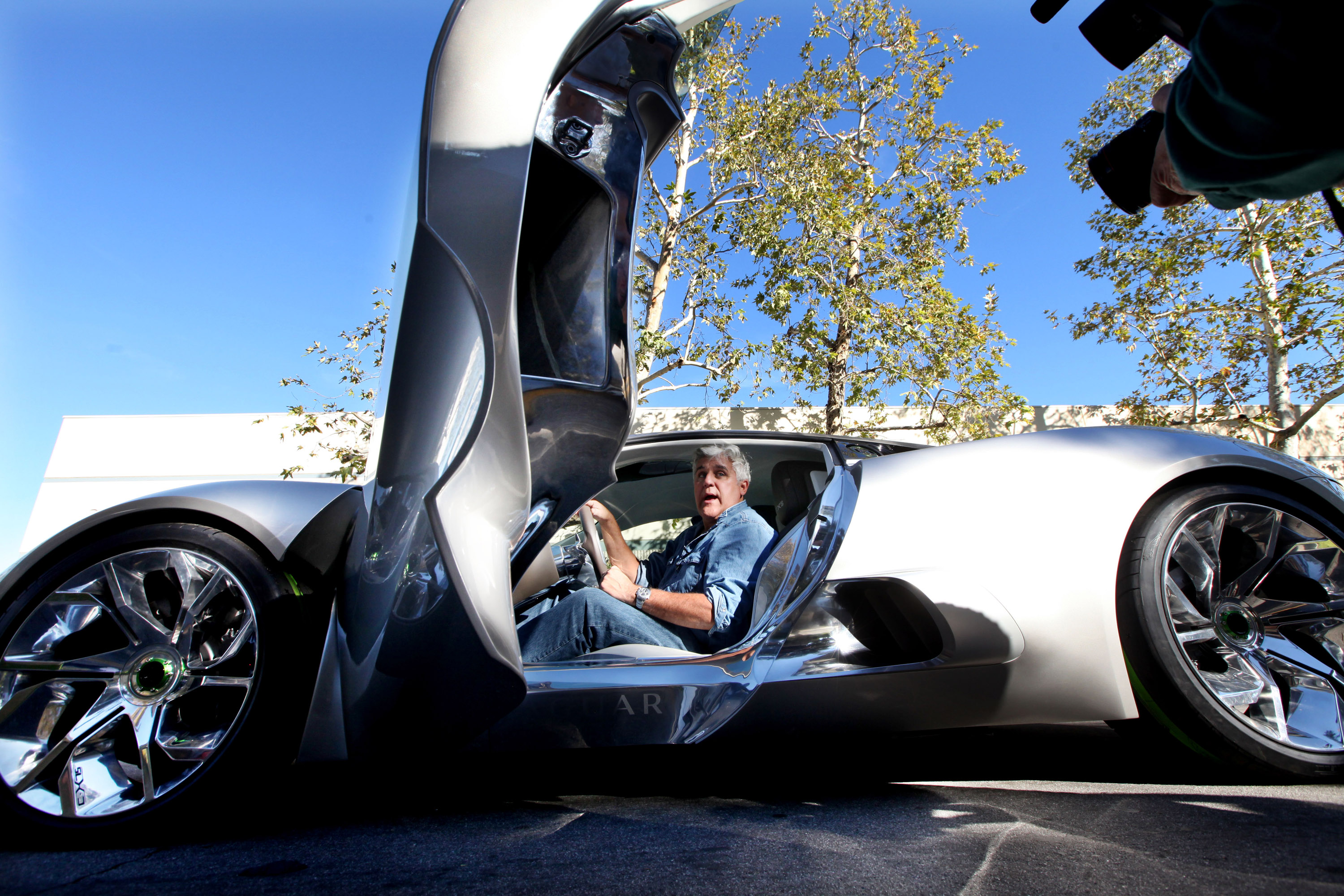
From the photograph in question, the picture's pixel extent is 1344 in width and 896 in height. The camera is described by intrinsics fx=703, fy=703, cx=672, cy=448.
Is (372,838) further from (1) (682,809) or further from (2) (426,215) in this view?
(2) (426,215)

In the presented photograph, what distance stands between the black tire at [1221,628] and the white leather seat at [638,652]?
42.6 inches

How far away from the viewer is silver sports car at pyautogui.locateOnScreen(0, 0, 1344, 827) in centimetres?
137

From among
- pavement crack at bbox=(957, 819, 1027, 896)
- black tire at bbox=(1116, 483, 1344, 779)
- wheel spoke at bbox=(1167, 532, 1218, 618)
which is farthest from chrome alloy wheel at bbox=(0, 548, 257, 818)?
wheel spoke at bbox=(1167, 532, 1218, 618)

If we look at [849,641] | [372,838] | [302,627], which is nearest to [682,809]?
[849,641]

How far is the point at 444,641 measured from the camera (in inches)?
53.1

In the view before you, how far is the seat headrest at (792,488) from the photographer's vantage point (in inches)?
99.1

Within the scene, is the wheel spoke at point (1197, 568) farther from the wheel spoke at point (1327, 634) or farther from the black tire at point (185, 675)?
the black tire at point (185, 675)

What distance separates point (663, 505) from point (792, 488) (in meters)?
0.67

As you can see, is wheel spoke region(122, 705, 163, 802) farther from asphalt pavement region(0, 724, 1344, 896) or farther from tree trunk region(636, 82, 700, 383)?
tree trunk region(636, 82, 700, 383)

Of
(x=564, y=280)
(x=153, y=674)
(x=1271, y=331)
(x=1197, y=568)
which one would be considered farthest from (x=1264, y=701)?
(x=1271, y=331)

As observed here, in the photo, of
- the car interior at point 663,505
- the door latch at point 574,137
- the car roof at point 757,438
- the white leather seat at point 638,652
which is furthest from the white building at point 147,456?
the door latch at point 574,137

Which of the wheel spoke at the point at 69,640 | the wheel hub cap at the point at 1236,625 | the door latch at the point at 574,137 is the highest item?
the door latch at the point at 574,137

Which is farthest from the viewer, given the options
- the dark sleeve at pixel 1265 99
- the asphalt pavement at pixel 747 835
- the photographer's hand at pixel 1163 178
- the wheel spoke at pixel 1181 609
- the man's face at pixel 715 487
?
the man's face at pixel 715 487

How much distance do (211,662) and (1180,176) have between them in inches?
80.0
